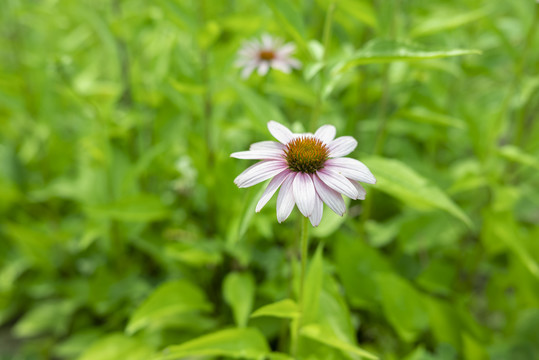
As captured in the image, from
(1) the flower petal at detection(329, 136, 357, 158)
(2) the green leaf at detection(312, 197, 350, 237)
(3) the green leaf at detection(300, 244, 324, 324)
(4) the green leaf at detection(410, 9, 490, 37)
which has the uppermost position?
(4) the green leaf at detection(410, 9, 490, 37)

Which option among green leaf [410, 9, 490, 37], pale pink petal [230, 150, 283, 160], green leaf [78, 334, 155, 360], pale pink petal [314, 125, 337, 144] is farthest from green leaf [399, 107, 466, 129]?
green leaf [78, 334, 155, 360]

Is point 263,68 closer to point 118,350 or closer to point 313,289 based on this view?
point 313,289

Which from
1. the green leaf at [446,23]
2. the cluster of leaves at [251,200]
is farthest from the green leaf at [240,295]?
the green leaf at [446,23]

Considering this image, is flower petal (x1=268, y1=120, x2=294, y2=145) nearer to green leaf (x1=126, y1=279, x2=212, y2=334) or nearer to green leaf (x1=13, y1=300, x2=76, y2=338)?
green leaf (x1=126, y1=279, x2=212, y2=334)

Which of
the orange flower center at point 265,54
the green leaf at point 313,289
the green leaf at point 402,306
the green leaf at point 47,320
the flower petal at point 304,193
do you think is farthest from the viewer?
the green leaf at point 47,320

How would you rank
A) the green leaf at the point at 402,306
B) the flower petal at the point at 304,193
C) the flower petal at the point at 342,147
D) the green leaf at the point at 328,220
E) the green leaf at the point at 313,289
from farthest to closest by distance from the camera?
the green leaf at the point at 402,306
the green leaf at the point at 328,220
the green leaf at the point at 313,289
the flower petal at the point at 342,147
the flower petal at the point at 304,193

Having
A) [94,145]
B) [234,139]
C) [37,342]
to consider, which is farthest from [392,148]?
[37,342]

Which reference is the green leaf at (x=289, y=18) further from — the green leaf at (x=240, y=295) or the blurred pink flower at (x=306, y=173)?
the green leaf at (x=240, y=295)

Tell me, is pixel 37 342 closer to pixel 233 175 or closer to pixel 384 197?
pixel 233 175
